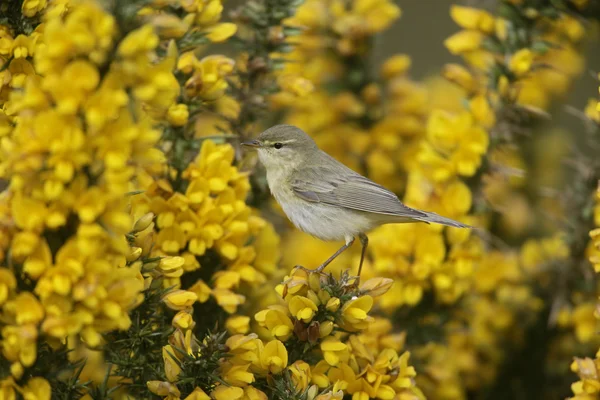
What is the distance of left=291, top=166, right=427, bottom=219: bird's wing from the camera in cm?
428

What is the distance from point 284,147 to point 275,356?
6.79 feet

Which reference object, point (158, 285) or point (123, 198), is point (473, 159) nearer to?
point (158, 285)

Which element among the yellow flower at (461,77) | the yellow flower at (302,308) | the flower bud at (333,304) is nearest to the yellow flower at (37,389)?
the yellow flower at (302,308)

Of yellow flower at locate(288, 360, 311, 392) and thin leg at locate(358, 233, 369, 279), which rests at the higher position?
yellow flower at locate(288, 360, 311, 392)

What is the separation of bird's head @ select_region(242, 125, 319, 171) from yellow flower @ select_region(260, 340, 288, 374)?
5.41ft

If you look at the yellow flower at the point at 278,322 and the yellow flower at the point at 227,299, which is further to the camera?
the yellow flower at the point at 227,299

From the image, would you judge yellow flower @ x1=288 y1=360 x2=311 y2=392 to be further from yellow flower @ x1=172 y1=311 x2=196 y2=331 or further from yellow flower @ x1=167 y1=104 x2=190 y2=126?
yellow flower @ x1=167 y1=104 x2=190 y2=126

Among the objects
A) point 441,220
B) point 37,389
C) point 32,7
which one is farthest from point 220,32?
point 37,389

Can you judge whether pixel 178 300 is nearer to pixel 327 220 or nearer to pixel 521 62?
pixel 327 220

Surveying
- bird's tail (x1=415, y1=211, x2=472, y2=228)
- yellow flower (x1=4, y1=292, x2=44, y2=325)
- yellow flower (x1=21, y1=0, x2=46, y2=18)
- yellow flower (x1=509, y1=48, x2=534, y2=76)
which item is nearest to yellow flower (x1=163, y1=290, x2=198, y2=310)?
yellow flower (x1=4, y1=292, x2=44, y2=325)

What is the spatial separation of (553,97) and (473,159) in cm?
222

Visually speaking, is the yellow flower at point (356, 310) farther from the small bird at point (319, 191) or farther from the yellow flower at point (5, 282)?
the small bird at point (319, 191)

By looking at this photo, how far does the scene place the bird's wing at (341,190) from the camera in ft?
14.1

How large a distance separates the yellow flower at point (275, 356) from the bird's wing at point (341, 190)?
5.26 ft
